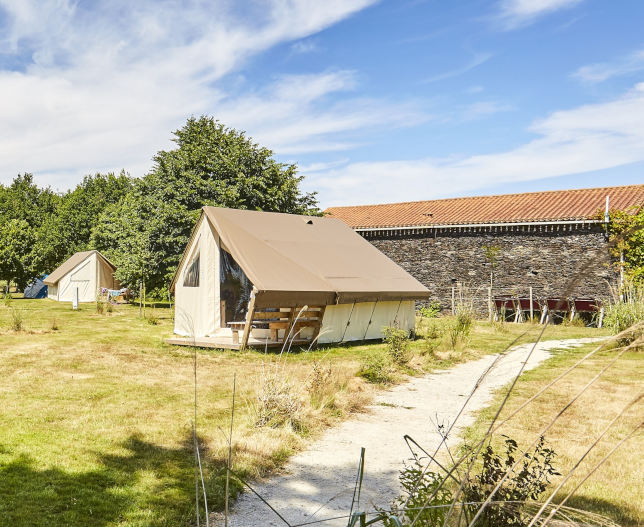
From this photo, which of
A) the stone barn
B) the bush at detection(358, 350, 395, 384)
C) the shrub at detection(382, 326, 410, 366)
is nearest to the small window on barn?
the shrub at detection(382, 326, 410, 366)

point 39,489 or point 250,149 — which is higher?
point 250,149

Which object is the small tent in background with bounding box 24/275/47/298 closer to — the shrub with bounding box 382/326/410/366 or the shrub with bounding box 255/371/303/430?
the shrub with bounding box 382/326/410/366

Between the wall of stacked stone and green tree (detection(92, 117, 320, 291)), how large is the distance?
18.9 feet

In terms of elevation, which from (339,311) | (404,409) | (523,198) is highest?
(523,198)

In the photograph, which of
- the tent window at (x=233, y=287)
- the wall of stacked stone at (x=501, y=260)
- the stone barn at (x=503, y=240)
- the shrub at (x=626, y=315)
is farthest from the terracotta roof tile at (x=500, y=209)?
the tent window at (x=233, y=287)

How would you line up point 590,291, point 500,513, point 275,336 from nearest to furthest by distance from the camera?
point 500,513 < point 275,336 < point 590,291

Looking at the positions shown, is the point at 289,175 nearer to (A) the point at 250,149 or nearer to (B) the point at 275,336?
(A) the point at 250,149

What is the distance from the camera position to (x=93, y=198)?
48750mm

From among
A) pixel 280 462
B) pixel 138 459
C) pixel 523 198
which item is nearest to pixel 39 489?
pixel 138 459

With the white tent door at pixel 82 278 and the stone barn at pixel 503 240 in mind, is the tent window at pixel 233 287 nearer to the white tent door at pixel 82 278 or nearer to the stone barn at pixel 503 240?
the stone barn at pixel 503 240

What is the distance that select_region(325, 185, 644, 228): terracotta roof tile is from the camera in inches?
969

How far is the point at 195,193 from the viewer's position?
2602cm

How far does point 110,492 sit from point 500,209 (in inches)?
993

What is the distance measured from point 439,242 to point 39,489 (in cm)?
2491
